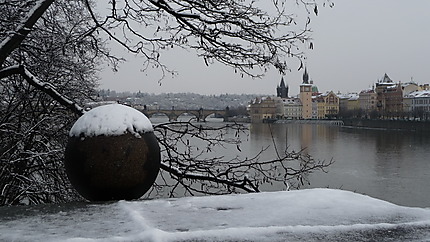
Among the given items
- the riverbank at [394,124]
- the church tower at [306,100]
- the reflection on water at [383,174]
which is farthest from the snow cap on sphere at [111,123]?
the church tower at [306,100]

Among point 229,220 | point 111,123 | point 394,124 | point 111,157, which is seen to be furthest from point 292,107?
point 229,220

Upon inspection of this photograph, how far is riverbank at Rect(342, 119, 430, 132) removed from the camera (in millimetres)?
55781

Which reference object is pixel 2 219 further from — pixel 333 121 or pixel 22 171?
pixel 333 121

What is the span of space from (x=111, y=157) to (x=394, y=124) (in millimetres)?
61829

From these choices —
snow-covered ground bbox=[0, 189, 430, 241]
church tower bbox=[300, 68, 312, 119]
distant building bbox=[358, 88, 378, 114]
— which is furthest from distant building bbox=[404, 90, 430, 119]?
snow-covered ground bbox=[0, 189, 430, 241]

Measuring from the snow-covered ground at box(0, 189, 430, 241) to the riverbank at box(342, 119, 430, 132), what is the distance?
56.1 metres

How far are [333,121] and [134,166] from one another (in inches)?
3281

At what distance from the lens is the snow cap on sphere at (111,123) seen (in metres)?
4.12

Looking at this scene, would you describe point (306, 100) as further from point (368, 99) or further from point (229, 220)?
point (229, 220)

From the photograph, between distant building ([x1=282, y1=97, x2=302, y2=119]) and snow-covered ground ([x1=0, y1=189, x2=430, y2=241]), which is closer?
snow-covered ground ([x1=0, y1=189, x2=430, y2=241])

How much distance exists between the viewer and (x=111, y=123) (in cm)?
418

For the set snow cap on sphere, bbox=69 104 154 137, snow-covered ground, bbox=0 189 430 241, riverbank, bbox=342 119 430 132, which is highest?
snow cap on sphere, bbox=69 104 154 137

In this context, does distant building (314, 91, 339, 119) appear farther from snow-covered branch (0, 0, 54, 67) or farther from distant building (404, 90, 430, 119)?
snow-covered branch (0, 0, 54, 67)

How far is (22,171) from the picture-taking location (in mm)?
6664
